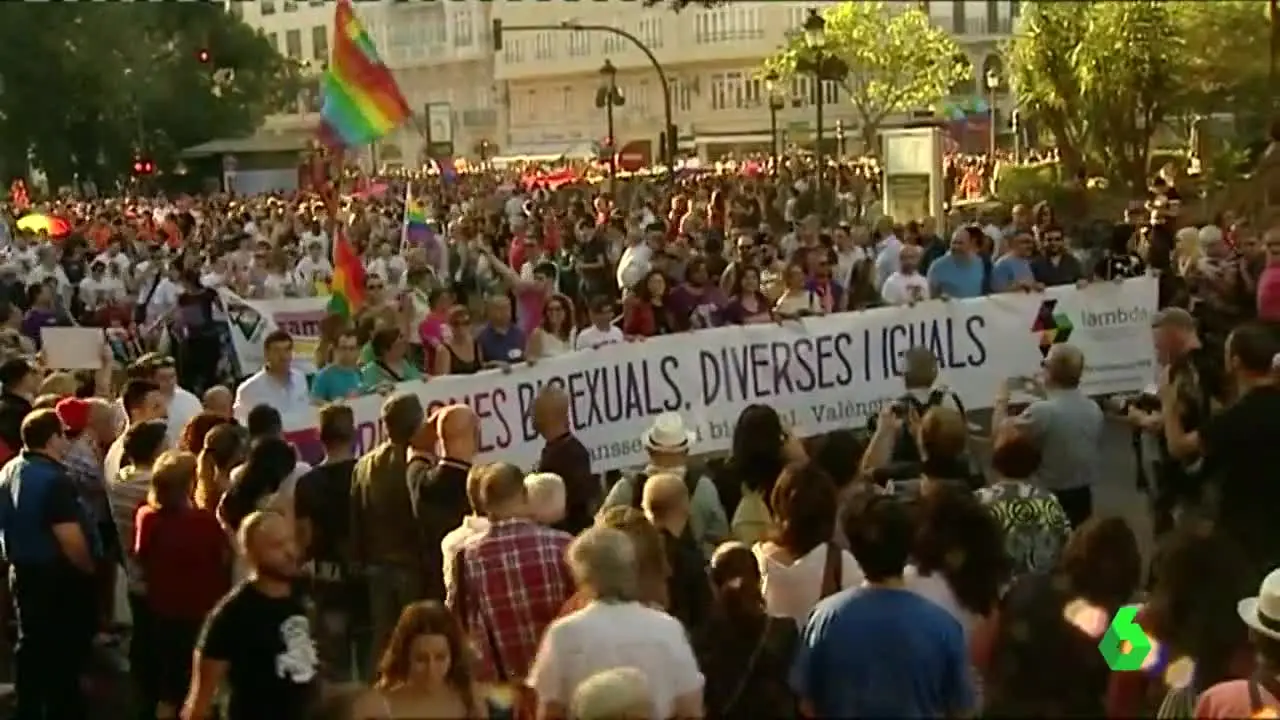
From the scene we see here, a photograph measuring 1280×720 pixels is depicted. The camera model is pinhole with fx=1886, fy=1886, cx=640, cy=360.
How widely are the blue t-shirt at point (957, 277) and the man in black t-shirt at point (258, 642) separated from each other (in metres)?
7.83

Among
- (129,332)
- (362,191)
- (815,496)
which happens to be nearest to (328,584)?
(815,496)

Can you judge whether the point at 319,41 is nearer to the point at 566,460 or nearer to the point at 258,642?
the point at 566,460

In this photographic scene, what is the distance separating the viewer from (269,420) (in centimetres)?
781

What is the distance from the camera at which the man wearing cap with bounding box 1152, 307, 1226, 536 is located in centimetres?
796

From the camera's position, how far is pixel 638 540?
5590 millimetres

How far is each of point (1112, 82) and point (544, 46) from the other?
1959 inches

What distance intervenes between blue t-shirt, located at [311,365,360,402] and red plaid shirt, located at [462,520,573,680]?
3.57 metres

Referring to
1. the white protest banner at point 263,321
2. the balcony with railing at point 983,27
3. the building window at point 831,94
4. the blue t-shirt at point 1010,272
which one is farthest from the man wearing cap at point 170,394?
the balcony with railing at point 983,27

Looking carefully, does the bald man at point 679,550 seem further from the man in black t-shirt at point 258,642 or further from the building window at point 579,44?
the building window at point 579,44

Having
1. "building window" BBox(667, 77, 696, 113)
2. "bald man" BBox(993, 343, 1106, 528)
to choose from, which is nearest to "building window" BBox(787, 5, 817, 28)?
"building window" BBox(667, 77, 696, 113)

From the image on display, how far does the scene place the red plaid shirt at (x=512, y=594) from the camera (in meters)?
6.05

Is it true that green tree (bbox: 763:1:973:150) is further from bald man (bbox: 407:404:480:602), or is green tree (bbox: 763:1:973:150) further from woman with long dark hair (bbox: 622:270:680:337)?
bald man (bbox: 407:404:480:602)

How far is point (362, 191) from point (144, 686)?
24280 millimetres

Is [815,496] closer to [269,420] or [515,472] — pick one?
[515,472]
